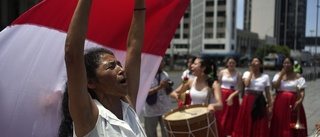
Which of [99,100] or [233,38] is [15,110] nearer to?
[99,100]

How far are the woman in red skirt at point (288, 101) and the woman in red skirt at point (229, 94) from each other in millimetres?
729

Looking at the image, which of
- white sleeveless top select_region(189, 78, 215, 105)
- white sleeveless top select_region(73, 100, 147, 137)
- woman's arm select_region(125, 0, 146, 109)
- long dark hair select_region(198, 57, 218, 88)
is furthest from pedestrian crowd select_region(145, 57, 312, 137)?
white sleeveless top select_region(73, 100, 147, 137)

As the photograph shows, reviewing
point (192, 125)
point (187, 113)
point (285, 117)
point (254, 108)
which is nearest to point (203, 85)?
point (187, 113)

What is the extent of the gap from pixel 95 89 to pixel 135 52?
50 centimetres

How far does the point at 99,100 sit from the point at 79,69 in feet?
1.05

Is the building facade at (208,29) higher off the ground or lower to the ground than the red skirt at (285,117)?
higher

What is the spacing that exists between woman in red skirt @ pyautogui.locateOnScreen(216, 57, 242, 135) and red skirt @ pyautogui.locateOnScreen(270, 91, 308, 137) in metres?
0.74

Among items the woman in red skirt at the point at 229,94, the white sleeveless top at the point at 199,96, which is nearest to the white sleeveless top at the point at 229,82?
the woman in red skirt at the point at 229,94

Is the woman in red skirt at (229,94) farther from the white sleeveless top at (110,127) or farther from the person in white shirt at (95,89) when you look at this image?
the white sleeveless top at (110,127)

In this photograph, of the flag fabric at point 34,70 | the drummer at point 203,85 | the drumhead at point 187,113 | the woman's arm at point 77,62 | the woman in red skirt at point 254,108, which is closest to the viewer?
the woman's arm at point 77,62

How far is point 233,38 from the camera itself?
299ft

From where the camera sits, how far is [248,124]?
714cm

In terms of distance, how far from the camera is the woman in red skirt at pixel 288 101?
6.85m

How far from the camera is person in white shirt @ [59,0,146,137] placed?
168cm
